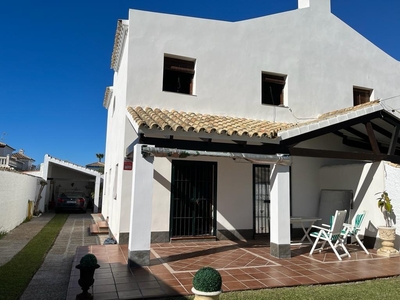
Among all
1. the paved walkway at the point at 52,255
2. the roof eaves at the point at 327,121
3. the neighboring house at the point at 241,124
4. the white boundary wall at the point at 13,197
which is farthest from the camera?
the white boundary wall at the point at 13,197

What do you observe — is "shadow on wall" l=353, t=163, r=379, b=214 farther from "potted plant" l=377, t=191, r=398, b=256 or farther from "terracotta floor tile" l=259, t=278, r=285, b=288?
"terracotta floor tile" l=259, t=278, r=285, b=288

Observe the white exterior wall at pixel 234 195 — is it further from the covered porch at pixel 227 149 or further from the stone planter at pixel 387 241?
the stone planter at pixel 387 241

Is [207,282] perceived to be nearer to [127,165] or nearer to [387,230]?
[127,165]

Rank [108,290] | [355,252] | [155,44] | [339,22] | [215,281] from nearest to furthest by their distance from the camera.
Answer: [215,281] → [108,290] → [355,252] → [155,44] → [339,22]

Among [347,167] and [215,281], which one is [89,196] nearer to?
[347,167]

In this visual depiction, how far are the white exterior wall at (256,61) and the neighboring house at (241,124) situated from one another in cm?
4

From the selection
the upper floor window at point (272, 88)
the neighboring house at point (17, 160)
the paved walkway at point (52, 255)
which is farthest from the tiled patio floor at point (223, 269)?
the neighboring house at point (17, 160)

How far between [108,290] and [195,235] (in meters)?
4.58

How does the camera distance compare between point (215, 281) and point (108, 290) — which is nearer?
point (215, 281)

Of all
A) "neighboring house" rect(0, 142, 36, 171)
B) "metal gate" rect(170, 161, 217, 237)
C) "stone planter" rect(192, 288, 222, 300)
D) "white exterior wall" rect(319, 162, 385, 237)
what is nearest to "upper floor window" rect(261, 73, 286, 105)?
"white exterior wall" rect(319, 162, 385, 237)

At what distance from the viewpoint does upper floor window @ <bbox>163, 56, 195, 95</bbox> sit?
9.62m

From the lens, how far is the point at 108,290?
4.98 m

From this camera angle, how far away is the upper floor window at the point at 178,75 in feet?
31.6

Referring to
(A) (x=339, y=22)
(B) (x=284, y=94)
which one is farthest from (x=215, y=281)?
(A) (x=339, y=22)
